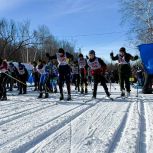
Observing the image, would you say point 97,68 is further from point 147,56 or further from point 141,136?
point 141,136

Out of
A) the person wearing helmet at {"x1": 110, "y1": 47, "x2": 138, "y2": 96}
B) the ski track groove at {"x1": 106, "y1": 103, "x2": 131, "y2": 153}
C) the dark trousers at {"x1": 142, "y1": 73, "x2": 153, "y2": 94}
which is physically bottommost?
the ski track groove at {"x1": 106, "y1": 103, "x2": 131, "y2": 153}

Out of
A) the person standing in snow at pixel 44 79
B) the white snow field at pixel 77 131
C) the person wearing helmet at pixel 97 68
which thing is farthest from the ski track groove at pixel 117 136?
the person standing in snow at pixel 44 79

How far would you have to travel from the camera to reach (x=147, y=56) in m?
17.5

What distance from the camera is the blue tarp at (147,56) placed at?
17359 mm

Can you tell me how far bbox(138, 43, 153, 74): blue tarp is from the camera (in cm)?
1736

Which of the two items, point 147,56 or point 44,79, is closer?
point 44,79

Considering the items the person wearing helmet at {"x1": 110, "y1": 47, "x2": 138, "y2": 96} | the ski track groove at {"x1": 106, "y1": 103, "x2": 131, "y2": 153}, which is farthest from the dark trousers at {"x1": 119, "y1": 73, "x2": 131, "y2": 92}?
the ski track groove at {"x1": 106, "y1": 103, "x2": 131, "y2": 153}

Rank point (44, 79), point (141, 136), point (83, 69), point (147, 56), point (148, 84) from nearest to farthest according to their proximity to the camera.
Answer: point (141, 136)
point (44, 79)
point (147, 56)
point (83, 69)
point (148, 84)

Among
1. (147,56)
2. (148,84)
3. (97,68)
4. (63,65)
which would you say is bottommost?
(148,84)

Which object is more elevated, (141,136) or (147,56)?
(147,56)

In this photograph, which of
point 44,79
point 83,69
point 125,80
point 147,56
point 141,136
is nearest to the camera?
point 141,136

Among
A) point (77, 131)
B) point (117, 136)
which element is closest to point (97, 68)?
point (77, 131)

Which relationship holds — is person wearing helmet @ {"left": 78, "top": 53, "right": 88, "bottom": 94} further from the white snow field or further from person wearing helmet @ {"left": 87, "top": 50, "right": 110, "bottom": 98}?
the white snow field

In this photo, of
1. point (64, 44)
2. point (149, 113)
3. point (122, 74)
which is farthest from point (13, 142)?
point (64, 44)
